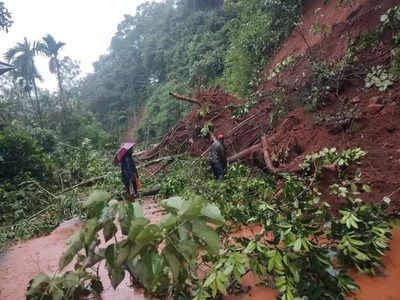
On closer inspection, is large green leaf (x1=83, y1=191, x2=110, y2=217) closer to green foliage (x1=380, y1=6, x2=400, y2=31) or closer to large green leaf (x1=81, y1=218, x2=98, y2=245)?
large green leaf (x1=81, y1=218, x2=98, y2=245)

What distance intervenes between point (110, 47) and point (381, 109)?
37927 millimetres

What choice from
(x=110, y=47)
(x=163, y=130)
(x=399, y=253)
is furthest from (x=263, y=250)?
(x=110, y=47)

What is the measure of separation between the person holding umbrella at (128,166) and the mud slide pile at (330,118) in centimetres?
242

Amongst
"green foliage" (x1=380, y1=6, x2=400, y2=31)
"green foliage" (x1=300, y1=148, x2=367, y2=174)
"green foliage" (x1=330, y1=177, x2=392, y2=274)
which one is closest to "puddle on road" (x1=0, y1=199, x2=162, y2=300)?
"green foliage" (x1=330, y1=177, x2=392, y2=274)

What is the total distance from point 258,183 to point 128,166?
3034 mm

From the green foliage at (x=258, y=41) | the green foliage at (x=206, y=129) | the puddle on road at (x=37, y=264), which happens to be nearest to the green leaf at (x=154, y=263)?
the puddle on road at (x=37, y=264)

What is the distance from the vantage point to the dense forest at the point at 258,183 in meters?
1.38

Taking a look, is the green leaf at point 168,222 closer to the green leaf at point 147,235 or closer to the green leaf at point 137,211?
the green leaf at point 147,235

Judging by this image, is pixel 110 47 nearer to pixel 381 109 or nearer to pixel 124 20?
pixel 124 20

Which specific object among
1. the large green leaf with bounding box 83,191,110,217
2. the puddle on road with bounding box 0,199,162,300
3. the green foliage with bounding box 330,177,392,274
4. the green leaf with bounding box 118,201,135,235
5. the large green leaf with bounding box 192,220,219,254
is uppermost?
the large green leaf with bounding box 83,191,110,217

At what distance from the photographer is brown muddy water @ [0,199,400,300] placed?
180 cm

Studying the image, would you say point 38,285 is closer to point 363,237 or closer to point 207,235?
point 207,235

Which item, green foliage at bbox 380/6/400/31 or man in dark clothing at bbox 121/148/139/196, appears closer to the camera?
green foliage at bbox 380/6/400/31

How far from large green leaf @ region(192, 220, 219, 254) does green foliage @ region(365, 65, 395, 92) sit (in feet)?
13.2
